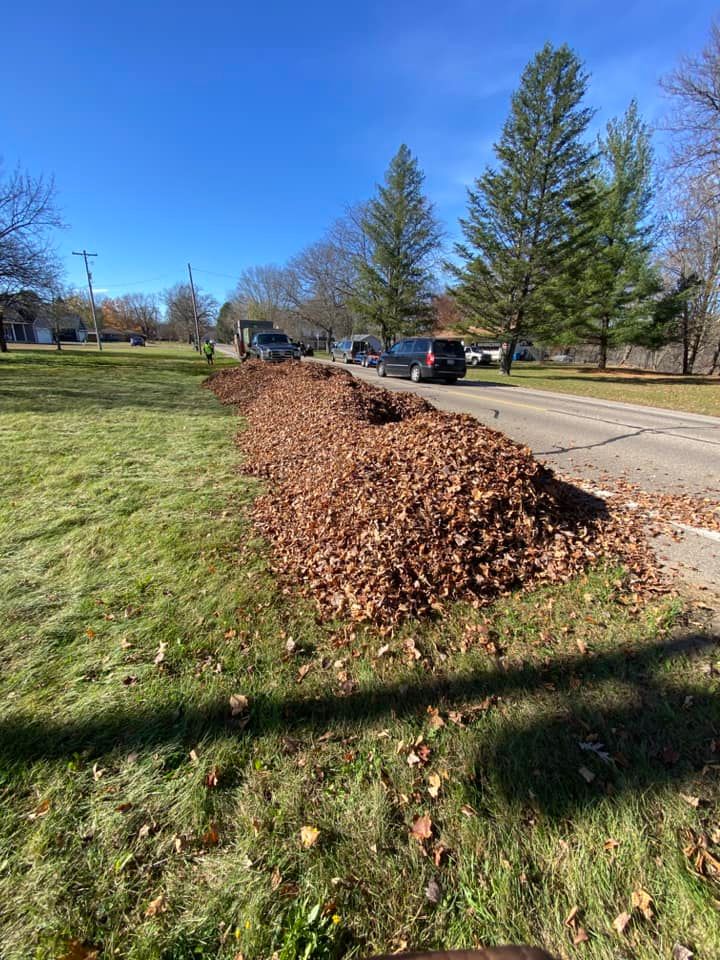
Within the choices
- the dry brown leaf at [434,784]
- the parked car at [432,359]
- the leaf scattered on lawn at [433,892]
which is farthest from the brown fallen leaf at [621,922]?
the parked car at [432,359]

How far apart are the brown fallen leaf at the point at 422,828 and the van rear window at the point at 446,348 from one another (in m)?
17.0

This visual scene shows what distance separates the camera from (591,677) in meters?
2.51

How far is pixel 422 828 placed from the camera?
177cm

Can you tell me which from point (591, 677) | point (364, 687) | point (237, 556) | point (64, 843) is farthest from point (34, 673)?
point (591, 677)

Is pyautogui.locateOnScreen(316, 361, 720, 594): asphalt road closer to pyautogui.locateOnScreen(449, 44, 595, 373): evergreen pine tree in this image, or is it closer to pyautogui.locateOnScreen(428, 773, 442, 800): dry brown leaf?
pyautogui.locateOnScreen(428, 773, 442, 800): dry brown leaf

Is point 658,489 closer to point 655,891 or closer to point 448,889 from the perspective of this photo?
point 655,891

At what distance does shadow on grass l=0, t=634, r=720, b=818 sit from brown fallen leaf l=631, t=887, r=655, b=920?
0.30 m

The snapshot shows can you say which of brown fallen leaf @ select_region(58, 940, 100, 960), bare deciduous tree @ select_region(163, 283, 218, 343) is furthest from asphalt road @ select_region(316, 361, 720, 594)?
bare deciduous tree @ select_region(163, 283, 218, 343)

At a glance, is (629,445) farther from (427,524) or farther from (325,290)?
(325,290)

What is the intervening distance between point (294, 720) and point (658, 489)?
5.26 m

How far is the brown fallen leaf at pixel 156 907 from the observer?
4.91 feet

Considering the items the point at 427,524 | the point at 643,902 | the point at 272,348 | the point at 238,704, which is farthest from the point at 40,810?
the point at 272,348

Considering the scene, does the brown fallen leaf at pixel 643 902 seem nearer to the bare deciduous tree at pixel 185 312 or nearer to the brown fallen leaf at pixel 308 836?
the brown fallen leaf at pixel 308 836

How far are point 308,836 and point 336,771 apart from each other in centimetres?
31
